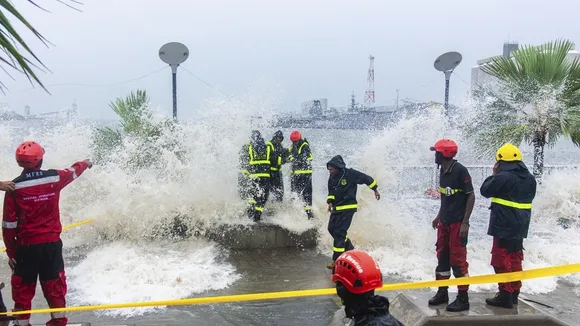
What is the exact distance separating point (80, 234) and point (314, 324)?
5.79 metres

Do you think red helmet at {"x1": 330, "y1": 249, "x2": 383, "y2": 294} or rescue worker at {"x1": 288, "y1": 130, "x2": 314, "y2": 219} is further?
rescue worker at {"x1": 288, "y1": 130, "x2": 314, "y2": 219}

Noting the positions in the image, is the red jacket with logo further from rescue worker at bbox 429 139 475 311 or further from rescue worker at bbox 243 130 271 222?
rescue worker at bbox 243 130 271 222

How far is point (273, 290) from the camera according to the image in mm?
5820

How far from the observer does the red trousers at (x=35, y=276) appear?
153 inches

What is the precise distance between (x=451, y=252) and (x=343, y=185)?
2.05 m

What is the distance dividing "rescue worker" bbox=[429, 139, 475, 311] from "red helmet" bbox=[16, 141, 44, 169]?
3879 millimetres

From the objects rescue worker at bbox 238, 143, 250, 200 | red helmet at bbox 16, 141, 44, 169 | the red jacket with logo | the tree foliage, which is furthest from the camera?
the tree foliage

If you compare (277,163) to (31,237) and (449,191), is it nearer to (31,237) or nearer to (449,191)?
(449,191)

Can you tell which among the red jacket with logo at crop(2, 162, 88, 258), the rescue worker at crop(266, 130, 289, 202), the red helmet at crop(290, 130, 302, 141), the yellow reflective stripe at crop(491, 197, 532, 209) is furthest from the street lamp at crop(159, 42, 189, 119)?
the yellow reflective stripe at crop(491, 197, 532, 209)

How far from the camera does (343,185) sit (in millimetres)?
6254

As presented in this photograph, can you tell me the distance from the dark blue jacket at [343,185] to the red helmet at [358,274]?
4.07 m

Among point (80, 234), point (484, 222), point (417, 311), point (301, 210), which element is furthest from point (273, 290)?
point (484, 222)

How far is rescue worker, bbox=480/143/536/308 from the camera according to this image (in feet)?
14.2

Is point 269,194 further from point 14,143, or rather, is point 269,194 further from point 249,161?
point 14,143
